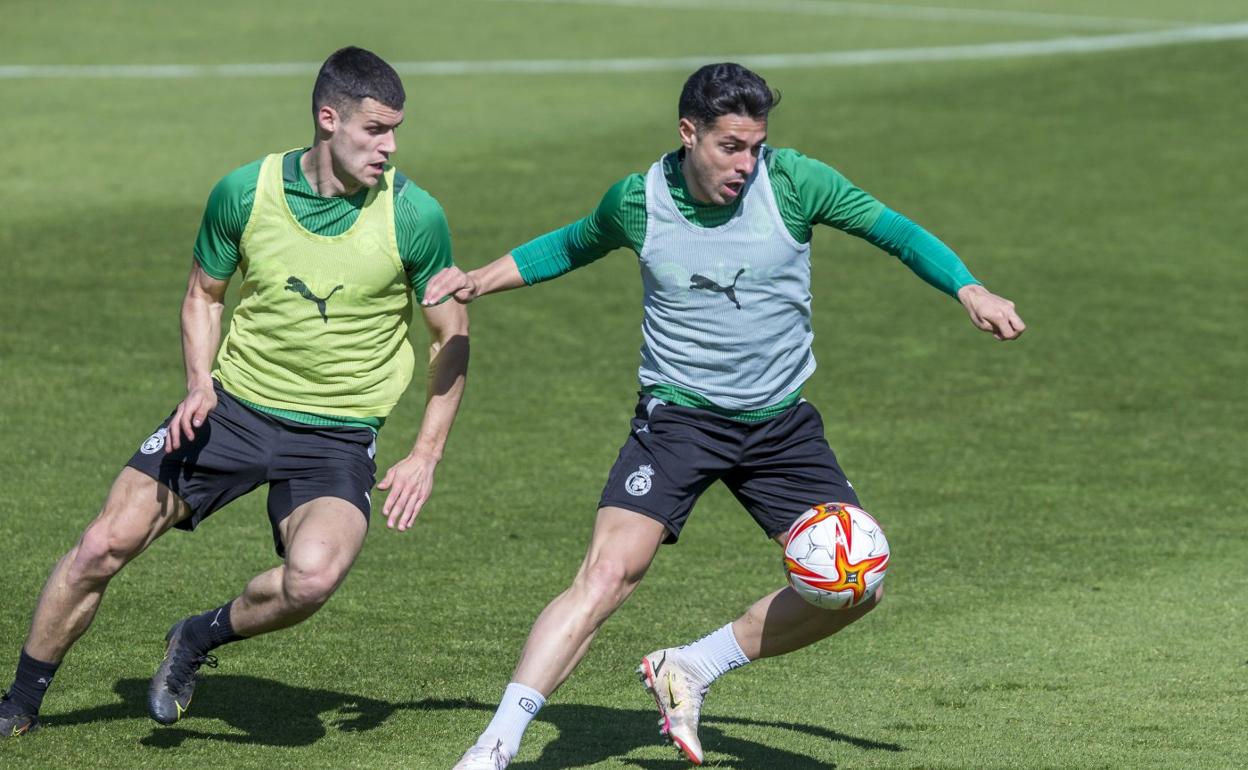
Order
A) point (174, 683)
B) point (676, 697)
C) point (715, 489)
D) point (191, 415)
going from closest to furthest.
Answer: point (191, 415) → point (676, 697) → point (174, 683) → point (715, 489)

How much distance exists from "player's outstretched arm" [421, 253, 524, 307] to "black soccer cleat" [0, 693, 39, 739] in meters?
2.16

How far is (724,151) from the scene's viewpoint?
6.46m

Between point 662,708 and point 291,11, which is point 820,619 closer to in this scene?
point 662,708

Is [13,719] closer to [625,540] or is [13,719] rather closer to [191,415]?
[191,415]

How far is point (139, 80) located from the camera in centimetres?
2389

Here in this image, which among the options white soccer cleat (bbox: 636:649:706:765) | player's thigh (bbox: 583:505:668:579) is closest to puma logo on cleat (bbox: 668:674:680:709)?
white soccer cleat (bbox: 636:649:706:765)

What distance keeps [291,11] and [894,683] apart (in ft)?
77.1

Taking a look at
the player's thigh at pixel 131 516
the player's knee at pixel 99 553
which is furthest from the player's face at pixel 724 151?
the player's knee at pixel 99 553

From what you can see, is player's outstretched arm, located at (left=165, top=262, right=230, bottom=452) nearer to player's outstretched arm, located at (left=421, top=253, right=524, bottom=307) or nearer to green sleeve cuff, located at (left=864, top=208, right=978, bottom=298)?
player's outstretched arm, located at (left=421, top=253, right=524, bottom=307)

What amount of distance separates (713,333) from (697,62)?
67.1 ft

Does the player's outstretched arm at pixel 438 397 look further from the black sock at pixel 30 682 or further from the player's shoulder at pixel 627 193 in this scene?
the black sock at pixel 30 682

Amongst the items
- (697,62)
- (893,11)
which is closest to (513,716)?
(697,62)

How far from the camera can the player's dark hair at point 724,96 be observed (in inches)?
251

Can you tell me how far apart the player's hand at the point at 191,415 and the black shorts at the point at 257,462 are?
0.15 meters
